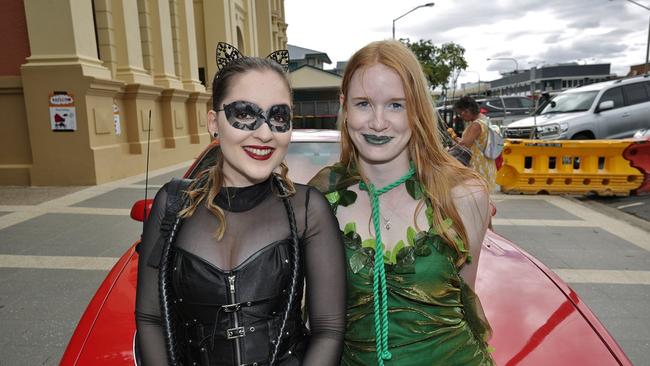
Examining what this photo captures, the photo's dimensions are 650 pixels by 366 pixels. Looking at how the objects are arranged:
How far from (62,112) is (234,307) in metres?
8.90

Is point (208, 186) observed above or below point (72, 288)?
above

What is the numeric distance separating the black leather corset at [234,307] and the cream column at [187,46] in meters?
14.3

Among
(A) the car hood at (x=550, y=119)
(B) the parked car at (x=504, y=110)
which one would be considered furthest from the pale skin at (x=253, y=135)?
(B) the parked car at (x=504, y=110)

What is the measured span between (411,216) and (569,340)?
2.72ft

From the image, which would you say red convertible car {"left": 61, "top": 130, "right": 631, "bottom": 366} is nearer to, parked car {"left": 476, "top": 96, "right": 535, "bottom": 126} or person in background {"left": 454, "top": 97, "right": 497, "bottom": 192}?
person in background {"left": 454, "top": 97, "right": 497, "bottom": 192}

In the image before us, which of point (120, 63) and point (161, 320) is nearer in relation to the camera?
point (161, 320)

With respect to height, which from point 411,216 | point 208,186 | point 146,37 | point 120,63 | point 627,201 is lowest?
point 627,201

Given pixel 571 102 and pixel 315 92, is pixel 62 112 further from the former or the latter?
pixel 315 92

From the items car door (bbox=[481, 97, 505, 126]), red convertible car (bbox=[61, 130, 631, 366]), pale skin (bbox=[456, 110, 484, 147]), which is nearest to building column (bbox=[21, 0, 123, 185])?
pale skin (bbox=[456, 110, 484, 147])

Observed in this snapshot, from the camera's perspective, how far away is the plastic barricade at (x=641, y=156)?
25.5ft

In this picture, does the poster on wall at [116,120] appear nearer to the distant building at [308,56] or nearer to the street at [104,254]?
the street at [104,254]

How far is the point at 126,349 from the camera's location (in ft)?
5.64

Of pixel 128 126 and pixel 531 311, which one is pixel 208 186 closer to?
pixel 531 311

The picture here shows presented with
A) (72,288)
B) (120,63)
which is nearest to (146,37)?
(120,63)
